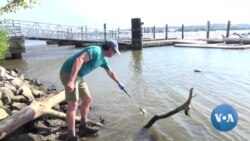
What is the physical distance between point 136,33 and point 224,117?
24.2 metres

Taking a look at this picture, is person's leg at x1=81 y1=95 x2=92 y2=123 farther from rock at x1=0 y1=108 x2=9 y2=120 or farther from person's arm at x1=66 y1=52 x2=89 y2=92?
rock at x1=0 y1=108 x2=9 y2=120

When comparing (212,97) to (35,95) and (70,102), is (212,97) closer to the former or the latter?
(35,95)

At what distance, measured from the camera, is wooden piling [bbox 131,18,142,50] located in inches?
1206

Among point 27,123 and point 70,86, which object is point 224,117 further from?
point 27,123

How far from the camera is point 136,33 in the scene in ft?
101

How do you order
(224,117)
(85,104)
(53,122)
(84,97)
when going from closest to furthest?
(224,117)
(84,97)
(85,104)
(53,122)

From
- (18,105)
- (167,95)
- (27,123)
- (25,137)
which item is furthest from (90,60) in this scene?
(167,95)

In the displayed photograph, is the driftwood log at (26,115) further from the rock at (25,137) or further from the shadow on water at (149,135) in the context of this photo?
the shadow on water at (149,135)

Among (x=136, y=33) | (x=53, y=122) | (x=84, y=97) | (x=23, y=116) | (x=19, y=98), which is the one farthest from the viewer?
(x=136, y=33)

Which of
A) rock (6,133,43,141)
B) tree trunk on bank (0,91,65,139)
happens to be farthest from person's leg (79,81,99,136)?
rock (6,133,43,141)

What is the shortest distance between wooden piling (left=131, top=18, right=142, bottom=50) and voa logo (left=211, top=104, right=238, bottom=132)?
23725 millimetres

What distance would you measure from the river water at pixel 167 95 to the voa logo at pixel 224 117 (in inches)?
17.1

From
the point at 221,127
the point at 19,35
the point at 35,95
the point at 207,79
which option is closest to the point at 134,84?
the point at 207,79

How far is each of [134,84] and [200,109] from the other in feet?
15.6
